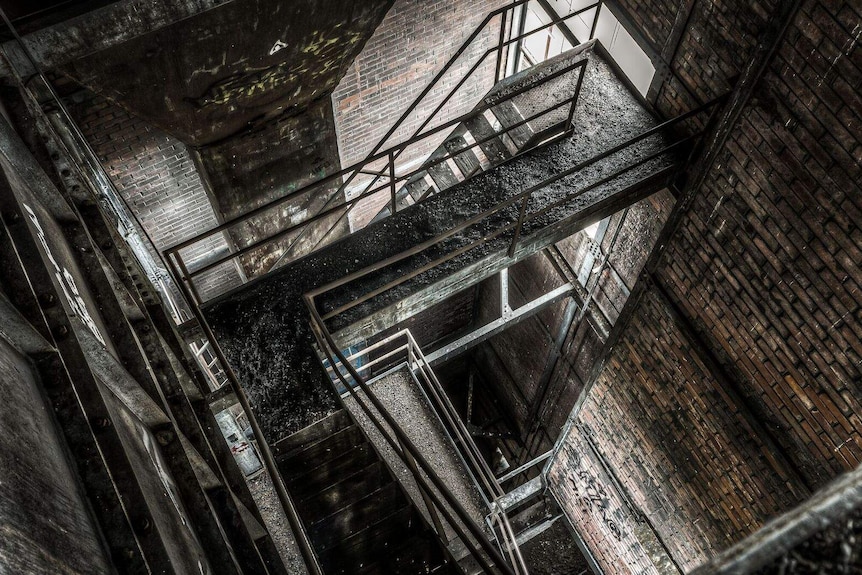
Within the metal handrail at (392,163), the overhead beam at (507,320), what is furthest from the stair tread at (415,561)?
the overhead beam at (507,320)

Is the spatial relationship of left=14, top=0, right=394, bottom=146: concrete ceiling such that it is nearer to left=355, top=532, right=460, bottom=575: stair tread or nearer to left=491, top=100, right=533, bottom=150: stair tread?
left=491, top=100, right=533, bottom=150: stair tread

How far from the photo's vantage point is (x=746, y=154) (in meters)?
4.94

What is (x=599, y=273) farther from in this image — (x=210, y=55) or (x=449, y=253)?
(x=210, y=55)

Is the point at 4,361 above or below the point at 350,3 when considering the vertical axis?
below

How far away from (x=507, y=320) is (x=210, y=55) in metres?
4.27

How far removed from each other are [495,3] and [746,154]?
3761 millimetres

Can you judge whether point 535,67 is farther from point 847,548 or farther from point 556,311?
point 847,548

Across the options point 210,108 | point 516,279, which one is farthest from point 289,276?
point 516,279

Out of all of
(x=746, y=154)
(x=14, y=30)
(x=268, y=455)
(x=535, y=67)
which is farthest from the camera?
(x=535, y=67)

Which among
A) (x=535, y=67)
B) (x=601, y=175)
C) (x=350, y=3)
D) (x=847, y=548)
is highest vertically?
(x=350, y=3)

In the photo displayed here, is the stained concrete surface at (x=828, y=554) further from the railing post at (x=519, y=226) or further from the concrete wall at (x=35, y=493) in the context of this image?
the railing post at (x=519, y=226)

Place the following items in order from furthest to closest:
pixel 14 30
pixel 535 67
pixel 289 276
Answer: pixel 535 67, pixel 289 276, pixel 14 30

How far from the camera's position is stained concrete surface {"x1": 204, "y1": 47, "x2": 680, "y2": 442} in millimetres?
4895

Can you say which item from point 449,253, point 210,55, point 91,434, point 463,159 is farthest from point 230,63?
Result: point 91,434
